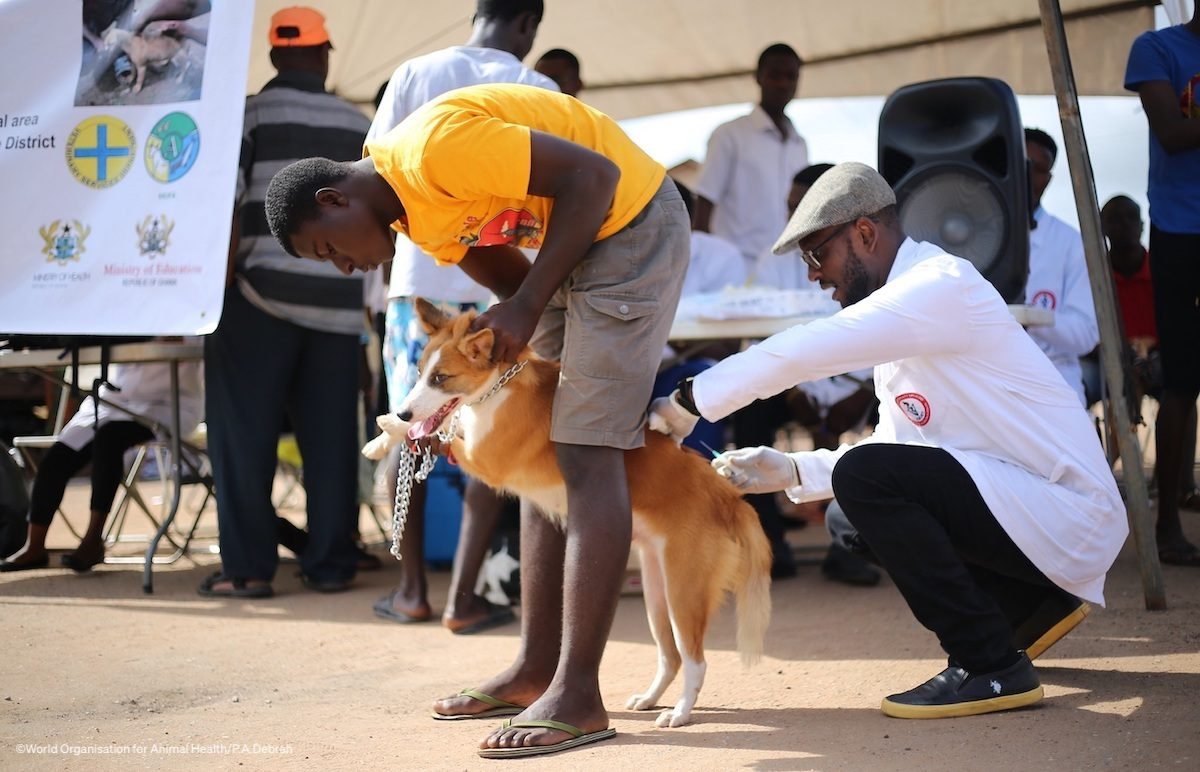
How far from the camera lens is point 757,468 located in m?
3.38

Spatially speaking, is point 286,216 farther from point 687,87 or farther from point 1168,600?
point 687,87

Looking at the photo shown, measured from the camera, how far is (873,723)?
10.1 feet

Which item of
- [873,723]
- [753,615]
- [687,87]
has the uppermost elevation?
[687,87]

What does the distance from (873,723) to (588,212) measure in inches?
60.4

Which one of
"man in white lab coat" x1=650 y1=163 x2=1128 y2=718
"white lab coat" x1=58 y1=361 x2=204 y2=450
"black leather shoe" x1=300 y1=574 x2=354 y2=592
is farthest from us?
"white lab coat" x1=58 y1=361 x2=204 y2=450

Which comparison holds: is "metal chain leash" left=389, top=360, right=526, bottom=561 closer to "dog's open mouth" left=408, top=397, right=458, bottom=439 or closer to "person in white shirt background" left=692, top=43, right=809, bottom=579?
"dog's open mouth" left=408, top=397, right=458, bottom=439

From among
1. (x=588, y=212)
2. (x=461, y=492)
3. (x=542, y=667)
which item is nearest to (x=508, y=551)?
(x=461, y=492)

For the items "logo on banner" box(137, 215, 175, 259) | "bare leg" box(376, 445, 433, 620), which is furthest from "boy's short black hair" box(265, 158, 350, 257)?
"logo on banner" box(137, 215, 175, 259)

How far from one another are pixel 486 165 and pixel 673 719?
156 centimetres

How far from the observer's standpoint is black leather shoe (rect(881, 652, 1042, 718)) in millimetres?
3059

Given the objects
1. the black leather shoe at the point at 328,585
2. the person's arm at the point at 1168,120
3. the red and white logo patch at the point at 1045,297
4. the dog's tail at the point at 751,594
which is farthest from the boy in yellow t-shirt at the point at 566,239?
the red and white logo patch at the point at 1045,297

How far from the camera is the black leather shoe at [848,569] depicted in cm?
526

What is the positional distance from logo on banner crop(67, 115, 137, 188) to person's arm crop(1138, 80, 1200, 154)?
170 inches

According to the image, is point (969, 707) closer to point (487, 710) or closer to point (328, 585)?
point (487, 710)
